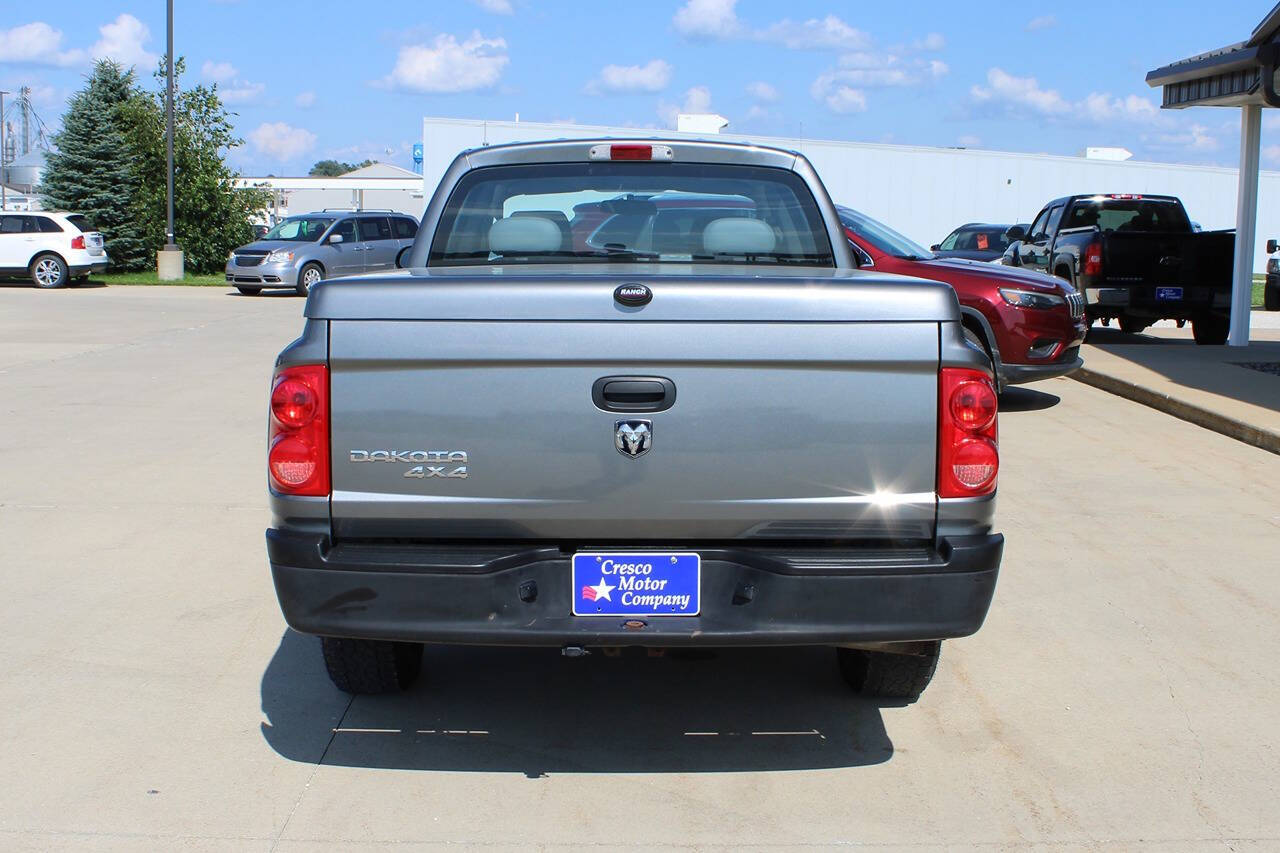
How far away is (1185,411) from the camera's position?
11102mm

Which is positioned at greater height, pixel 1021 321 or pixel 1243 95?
pixel 1243 95

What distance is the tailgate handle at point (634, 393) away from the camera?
3506mm

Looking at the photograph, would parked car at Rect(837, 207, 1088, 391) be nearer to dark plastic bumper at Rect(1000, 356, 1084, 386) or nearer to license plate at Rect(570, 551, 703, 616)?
dark plastic bumper at Rect(1000, 356, 1084, 386)

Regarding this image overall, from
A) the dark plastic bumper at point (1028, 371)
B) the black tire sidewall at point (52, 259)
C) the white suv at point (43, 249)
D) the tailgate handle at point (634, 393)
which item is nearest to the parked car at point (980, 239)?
the dark plastic bumper at point (1028, 371)

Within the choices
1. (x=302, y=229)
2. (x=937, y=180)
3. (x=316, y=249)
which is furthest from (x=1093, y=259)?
(x=937, y=180)

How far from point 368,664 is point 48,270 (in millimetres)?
25924

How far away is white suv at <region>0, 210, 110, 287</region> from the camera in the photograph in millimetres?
27344

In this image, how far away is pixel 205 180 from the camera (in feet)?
108

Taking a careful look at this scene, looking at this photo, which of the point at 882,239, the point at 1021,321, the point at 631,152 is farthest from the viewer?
the point at 882,239

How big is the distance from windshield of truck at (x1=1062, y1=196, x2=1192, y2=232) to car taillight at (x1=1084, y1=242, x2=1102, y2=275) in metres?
1.98

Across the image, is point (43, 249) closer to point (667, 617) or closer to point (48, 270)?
point (48, 270)

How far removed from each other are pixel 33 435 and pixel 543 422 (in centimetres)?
750

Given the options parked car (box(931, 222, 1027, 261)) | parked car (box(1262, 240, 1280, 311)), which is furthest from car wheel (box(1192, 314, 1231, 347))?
parked car (box(931, 222, 1027, 261))

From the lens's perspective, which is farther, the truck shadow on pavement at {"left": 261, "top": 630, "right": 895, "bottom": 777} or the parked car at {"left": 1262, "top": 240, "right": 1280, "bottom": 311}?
the parked car at {"left": 1262, "top": 240, "right": 1280, "bottom": 311}
